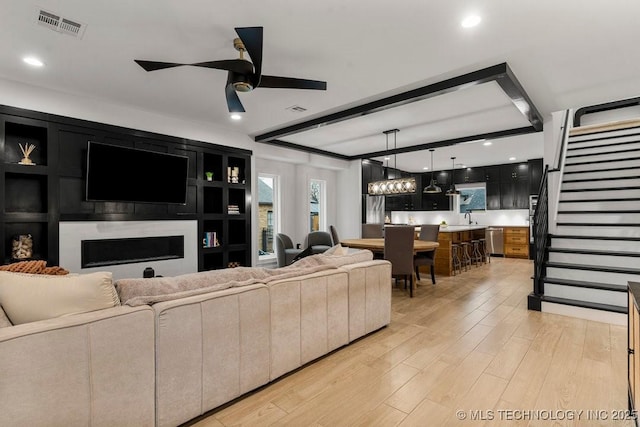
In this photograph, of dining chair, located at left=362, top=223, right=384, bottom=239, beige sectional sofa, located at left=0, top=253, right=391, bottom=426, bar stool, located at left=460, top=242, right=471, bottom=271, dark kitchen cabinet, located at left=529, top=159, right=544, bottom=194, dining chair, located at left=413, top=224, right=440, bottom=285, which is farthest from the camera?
dark kitchen cabinet, located at left=529, top=159, right=544, bottom=194

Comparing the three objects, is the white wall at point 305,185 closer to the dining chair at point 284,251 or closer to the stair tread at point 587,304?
the dining chair at point 284,251

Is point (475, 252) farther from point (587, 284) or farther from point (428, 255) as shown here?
point (587, 284)

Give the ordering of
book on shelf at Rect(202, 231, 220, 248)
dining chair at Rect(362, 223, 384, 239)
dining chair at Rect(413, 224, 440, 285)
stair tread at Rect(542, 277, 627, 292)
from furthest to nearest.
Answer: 1. dining chair at Rect(362, 223, 384, 239)
2. book on shelf at Rect(202, 231, 220, 248)
3. dining chair at Rect(413, 224, 440, 285)
4. stair tread at Rect(542, 277, 627, 292)

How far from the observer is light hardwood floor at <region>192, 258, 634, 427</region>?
1.80 meters

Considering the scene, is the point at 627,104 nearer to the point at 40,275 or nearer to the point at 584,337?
the point at 584,337

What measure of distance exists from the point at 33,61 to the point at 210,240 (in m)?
3.16

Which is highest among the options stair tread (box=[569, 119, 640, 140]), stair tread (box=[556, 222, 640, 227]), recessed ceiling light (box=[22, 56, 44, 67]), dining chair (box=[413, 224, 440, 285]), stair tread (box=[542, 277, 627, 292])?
stair tread (box=[569, 119, 640, 140])

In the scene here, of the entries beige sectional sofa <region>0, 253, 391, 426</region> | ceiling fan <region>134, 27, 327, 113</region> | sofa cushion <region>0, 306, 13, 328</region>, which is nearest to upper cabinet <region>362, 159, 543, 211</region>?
ceiling fan <region>134, 27, 327, 113</region>

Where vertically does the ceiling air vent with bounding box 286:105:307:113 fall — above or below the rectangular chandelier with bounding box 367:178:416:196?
above

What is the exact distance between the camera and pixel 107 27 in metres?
2.52

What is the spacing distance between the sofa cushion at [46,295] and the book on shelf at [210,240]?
384cm

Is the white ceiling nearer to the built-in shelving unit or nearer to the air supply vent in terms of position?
the air supply vent

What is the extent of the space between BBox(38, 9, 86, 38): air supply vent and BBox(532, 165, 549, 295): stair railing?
201 inches

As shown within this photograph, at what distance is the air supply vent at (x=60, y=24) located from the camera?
238 cm
